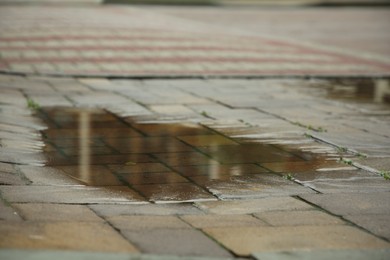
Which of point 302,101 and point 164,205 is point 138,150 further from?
point 302,101

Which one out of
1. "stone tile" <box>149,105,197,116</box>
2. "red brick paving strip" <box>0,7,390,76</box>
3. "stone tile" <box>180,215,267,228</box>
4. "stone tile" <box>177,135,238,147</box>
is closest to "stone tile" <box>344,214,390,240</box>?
"stone tile" <box>180,215,267,228</box>

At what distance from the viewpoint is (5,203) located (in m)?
4.70

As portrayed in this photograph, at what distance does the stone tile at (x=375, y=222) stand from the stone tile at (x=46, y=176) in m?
1.63

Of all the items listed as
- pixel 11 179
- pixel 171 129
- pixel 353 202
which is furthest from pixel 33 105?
pixel 353 202

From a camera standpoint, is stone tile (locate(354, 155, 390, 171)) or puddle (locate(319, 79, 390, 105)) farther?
puddle (locate(319, 79, 390, 105))

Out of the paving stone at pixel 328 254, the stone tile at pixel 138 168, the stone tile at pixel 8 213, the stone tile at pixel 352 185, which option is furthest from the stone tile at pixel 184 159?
the paving stone at pixel 328 254

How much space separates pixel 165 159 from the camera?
5.99 meters

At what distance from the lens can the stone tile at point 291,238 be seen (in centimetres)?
408

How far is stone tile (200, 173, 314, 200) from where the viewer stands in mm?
5102

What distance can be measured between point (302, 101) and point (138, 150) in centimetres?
288

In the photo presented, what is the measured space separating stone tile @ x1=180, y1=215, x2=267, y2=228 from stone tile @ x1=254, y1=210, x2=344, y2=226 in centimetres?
7

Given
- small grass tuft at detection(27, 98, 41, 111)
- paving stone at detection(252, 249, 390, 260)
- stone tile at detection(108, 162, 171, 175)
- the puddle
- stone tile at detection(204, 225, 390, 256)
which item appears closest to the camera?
paving stone at detection(252, 249, 390, 260)

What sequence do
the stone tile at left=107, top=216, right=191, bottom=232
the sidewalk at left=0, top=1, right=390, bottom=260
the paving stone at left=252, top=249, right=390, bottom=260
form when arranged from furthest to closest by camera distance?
the stone tile at left=107, top=216, right=191, bottom=232
the sidewalk at left=0, top=1, right=390, bottom=260
the paving stone at left=252, top=249, right=390, bottom=260

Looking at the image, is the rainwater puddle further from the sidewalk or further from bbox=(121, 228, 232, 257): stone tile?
bbox=(121, 228, 232, 257): stone tile
